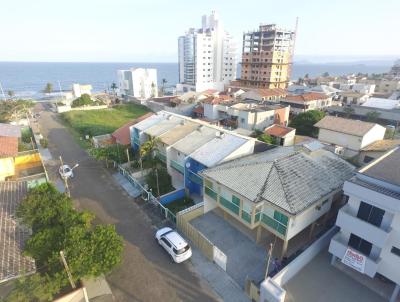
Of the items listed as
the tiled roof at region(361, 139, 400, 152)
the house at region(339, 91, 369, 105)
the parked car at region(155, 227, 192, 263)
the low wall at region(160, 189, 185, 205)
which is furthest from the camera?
the house at region(339, 91, 369, 105)

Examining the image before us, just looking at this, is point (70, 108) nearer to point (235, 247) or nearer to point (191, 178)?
point (191, 178)

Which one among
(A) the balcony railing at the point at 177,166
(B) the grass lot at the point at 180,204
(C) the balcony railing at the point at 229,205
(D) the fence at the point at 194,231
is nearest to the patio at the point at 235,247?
(D) the fence at the point at 194,231

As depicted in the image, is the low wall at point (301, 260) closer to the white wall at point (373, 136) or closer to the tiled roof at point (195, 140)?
the tiled roof at point (195, 140)

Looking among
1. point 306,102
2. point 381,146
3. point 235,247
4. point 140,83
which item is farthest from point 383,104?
point 140,83

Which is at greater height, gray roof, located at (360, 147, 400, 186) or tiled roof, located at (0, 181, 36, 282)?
gray roof, located at (360, 147, 400, 186)

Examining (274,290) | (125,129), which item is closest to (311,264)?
(274,290)

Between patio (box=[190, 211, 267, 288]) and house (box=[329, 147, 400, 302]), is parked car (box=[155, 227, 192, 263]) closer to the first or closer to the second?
patio (box=[190, 211, 267, 288])

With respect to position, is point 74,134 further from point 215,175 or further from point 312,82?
point 312,82

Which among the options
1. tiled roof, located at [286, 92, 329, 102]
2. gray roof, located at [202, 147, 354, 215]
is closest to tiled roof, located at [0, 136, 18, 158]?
gray roof, located at [202, 147, 354, 215]
